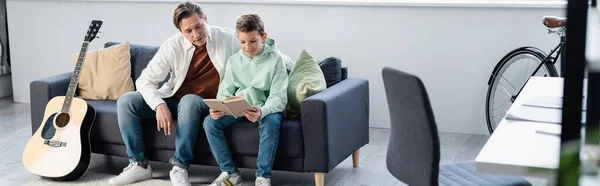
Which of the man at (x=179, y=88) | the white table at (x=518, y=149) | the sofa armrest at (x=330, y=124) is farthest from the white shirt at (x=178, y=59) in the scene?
the white table at (x=518, y=149)

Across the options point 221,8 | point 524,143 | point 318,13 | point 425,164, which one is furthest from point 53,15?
point 524,143

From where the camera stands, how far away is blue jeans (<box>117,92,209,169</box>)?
3.86 meters

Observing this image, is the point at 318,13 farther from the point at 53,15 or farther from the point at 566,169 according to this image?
the point at 566,169

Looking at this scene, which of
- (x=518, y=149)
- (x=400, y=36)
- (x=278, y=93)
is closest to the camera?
(x=518, y=149)

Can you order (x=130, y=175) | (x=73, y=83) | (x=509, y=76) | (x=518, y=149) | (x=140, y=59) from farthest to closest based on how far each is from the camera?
(x=509, y=76), (x=140, y=59), (x=73, y=83), (x=130, y=175), (x=518, y=149)

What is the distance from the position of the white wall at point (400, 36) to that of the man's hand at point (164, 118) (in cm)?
154

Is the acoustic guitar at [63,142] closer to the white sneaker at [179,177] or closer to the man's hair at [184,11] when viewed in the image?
the white sneaker at [179,177]

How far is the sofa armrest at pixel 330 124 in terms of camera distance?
12.2 feet

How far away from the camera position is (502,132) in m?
2.34

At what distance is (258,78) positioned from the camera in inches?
152

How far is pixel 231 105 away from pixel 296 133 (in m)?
0.36

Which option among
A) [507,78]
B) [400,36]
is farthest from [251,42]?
[507,78]

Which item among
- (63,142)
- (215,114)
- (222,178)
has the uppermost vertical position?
(215,114)

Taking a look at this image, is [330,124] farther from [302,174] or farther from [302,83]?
[302,174]
